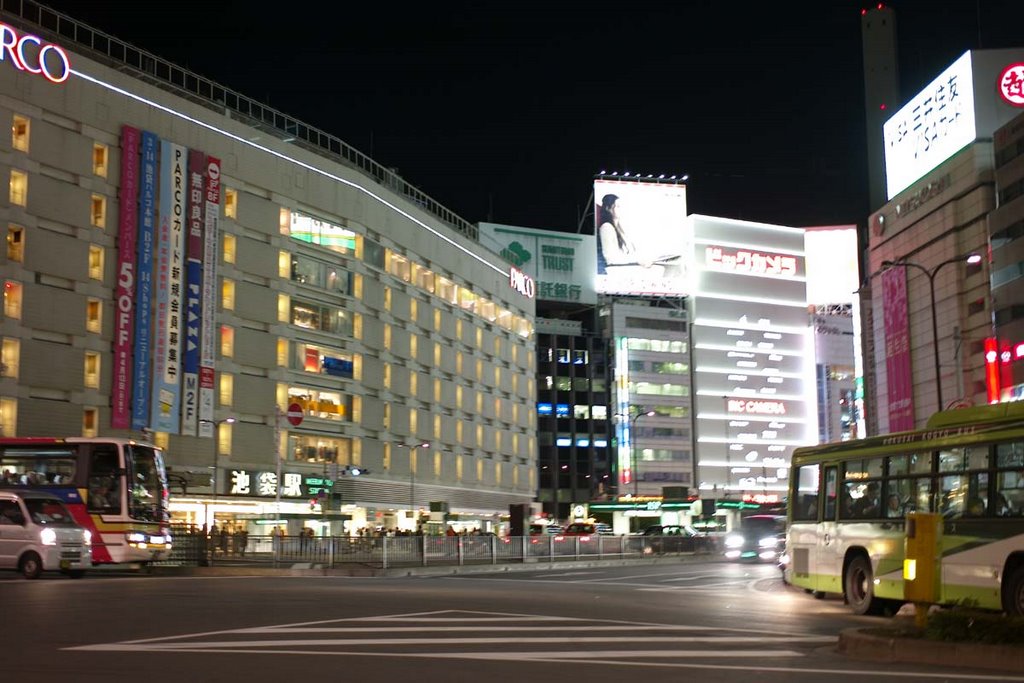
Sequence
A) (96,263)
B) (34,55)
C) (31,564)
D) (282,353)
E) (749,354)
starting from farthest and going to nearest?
(749,354), (282,353), (96,263), (34,55), (31,564)

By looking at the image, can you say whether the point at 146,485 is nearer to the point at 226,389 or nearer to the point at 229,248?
the point at 226,389

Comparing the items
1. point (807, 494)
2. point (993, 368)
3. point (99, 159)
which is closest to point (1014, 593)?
point (807, 494)

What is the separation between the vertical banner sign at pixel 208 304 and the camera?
62.1 m

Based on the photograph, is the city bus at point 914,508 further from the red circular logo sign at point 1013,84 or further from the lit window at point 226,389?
the red circular logo sign at point 1013,84

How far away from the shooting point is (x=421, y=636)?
14797 mm

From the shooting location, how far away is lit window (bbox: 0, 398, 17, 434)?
53.3 meters

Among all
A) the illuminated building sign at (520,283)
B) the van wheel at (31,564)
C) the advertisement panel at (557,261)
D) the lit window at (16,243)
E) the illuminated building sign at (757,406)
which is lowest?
the van wheel at (31,564)

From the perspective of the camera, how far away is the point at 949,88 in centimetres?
10044

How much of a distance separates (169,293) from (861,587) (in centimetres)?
4664

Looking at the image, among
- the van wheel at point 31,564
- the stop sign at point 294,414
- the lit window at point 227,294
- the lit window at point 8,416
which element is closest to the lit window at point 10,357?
the lit window at point 8,416

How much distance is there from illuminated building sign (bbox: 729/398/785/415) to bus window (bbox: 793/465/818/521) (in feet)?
412

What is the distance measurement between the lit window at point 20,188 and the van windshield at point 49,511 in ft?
89.5

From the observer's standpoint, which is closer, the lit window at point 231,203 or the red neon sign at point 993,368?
the lit window at point 231,203

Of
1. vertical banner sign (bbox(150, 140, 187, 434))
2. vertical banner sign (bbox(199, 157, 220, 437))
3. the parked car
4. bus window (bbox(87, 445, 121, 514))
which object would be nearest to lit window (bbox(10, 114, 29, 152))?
vertical banner sign (bbox(150, 140, 187, 434))
